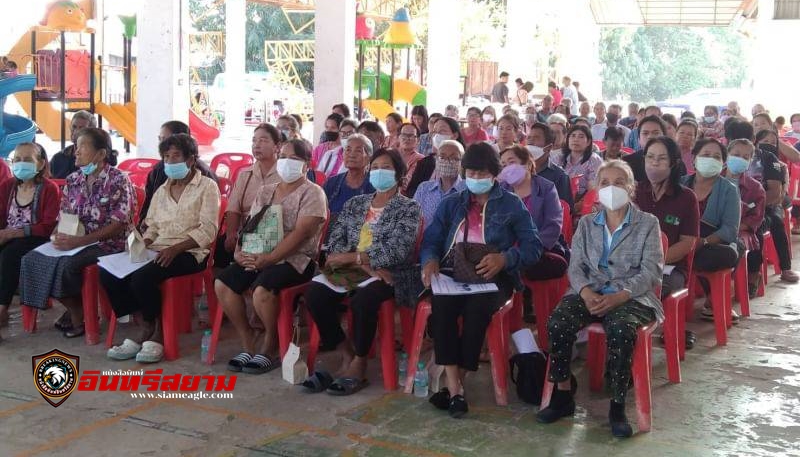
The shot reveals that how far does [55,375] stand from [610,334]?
2735 mm

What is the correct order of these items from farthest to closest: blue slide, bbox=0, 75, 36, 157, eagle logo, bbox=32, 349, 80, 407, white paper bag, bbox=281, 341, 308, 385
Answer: blue slide, bbox=0, 75, 36, 157
white paper bag, bbox=281, 341, 308, 385
eagle logo, bbox=32, 349, 80, 407

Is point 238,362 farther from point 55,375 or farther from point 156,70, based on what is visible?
point 156,70

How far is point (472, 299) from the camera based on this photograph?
14.0 ft

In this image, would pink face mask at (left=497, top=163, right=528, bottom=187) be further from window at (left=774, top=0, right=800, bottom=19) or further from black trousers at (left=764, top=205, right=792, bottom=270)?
window at (left=774, top=0, right=800, bottom=19)

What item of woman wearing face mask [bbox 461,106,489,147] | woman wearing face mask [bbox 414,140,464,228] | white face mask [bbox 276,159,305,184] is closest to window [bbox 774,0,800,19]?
woman wearing face mask [bbox 461,106,489,147]

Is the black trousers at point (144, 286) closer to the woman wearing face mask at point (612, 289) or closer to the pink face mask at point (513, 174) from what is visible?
the pink face mask at point (513, 174)

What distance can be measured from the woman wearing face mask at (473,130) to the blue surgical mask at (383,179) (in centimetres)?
492

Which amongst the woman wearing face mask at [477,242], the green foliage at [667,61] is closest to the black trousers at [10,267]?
the woman wearing face mask at [477,242]

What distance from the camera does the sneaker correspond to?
7250mm

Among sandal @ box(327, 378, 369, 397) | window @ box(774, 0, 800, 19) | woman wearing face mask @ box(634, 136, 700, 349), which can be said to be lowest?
sandal @ box(327, 378, 369, 397)

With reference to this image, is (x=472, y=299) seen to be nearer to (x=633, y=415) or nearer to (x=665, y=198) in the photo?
(x=633, y=415)

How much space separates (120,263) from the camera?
507 cm

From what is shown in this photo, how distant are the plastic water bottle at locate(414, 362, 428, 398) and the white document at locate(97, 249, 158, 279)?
1701mm

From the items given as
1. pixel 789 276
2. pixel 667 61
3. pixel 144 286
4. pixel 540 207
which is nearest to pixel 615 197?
pixel 540 207
